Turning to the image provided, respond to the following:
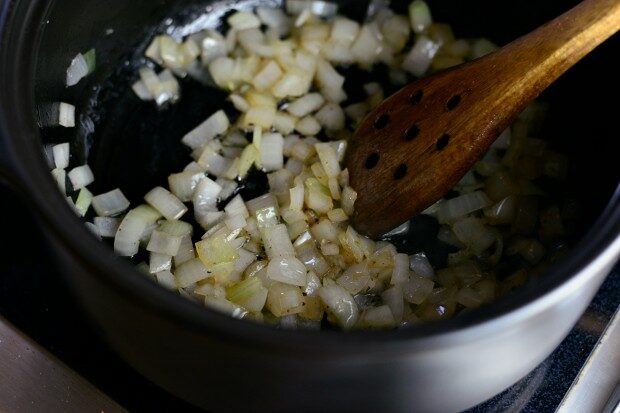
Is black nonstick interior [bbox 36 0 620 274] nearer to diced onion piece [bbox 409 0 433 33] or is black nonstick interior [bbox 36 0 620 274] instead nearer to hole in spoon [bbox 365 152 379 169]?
diced onion piece [bbox 409 0 433 33]

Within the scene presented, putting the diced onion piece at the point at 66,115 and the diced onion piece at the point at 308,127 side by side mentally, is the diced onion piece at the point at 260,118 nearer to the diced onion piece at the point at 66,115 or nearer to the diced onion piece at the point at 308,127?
the diced onion piece at the point at 308,127

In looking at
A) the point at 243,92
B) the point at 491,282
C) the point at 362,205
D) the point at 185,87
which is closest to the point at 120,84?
the point at 185,87

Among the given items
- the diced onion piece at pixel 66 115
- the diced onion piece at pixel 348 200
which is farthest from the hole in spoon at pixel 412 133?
the diced onion piece at pixel 66 115

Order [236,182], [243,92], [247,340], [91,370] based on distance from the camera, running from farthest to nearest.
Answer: [243,92]
[236,182]
[91,370]
[247,340]

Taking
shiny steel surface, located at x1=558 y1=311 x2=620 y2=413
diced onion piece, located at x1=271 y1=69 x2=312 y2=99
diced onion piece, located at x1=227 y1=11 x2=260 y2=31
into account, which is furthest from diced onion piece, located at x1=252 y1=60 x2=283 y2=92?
shiny steel surface, located at x1=558 y1=311 x2=620 y2=413

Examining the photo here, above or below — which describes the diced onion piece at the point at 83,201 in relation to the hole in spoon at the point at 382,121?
below

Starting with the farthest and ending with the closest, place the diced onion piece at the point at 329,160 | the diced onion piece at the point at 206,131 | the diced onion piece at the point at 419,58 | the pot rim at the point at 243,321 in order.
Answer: the diced onion piece at the point at 419,58 → the diced onion piece at the point at 206,131 → the diced onion piece at the point at 329,160 → the pot rim at the point at 243,321

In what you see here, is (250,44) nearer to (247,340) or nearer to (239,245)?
(239,245)
